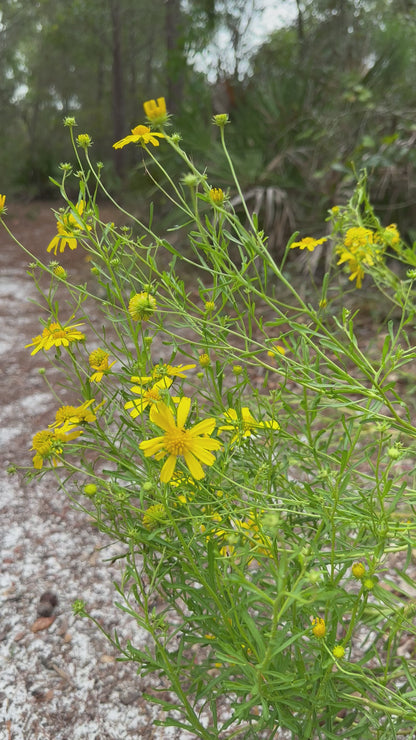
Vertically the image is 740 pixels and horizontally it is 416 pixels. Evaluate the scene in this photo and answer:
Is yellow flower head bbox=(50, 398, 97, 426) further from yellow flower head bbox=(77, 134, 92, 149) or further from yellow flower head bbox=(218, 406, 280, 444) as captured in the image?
yellow flower head bbox=(77, 134, 92, 149)

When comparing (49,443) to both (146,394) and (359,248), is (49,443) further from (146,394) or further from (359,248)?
(359,248)

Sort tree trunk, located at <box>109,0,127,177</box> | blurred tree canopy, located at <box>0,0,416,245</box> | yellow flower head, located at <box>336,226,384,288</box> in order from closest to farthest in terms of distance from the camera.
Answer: yellow flower head, located at <box>336,226,384,288</box>, blurred tree canopy, located at <box>0,0,416,245</box>, tree trunk, located at <box>109,0,127,177</box>

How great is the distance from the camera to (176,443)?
29.8 inches

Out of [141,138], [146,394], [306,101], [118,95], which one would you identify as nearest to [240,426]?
[146,394]

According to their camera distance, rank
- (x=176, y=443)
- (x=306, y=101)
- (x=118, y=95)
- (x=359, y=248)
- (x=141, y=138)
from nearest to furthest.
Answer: (x=176, y=443)
(x=141, y=138)
(x=359, y=248)
(x=306, y=101)
(x=118, y=95)

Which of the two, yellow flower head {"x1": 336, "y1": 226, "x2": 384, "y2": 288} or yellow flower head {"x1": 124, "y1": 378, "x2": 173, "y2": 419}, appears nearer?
yellow flower head {"x1": 124, "y1": 378, "x2": 173, "y2": 419}

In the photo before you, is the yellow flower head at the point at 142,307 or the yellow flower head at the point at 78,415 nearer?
the yellow flower head at the point at 142,307

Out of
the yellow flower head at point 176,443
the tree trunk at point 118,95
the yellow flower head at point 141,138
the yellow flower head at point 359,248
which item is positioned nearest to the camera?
the yellow flower head at point 176,443

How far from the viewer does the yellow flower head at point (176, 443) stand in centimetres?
74

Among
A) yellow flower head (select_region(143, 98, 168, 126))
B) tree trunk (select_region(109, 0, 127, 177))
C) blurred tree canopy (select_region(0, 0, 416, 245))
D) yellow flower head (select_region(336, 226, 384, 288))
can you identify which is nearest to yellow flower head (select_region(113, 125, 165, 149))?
yellow flower head (select_region(143, 98, 168, 126))

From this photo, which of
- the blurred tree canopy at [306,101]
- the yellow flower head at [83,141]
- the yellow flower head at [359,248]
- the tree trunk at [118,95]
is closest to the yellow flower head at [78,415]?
the yellow flower head at [83,141]

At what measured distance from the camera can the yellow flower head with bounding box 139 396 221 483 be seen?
742 millimetres

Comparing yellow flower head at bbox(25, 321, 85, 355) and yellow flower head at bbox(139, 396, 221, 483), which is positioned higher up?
yellow flower head at bbox(25, 321, 85, 355)

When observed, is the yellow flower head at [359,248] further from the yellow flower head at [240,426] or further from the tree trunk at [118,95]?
the tree trunk at [118,95]
